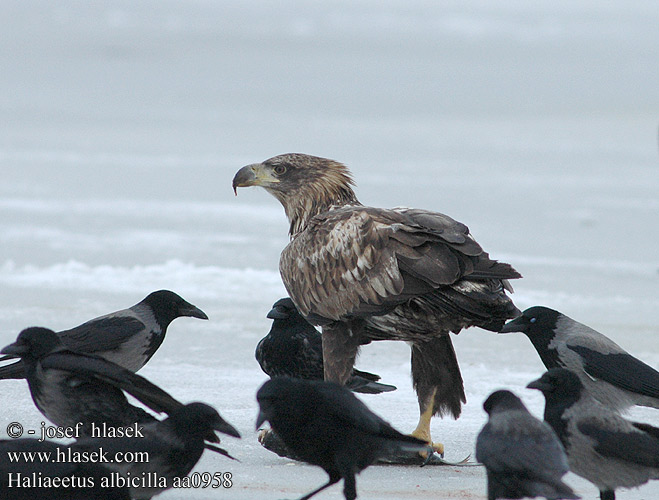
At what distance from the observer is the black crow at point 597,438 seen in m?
4.61

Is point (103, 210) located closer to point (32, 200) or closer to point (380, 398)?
point (32, 200)

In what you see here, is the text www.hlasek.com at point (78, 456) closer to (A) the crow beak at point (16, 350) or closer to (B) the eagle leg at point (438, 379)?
(A) the crow beak at point (16, 350)

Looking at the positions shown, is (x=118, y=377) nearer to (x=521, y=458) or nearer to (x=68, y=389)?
(x=68, y=389)

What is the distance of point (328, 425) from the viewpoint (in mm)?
4527

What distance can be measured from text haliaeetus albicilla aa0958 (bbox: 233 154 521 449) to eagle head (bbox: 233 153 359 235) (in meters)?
0.38

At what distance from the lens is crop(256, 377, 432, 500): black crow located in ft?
14.8

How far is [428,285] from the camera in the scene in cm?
568

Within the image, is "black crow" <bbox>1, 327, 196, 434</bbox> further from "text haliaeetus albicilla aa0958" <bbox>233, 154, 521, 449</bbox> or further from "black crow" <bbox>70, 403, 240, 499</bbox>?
"text haliaeetus albicilla aa0958" <bbox>233, 154, 521, 449</bbox>

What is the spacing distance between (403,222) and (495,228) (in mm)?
7868

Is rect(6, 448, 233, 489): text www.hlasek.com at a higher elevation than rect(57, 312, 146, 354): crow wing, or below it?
below

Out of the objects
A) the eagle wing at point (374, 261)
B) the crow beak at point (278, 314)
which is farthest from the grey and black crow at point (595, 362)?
the crow beak at point (278, 314)

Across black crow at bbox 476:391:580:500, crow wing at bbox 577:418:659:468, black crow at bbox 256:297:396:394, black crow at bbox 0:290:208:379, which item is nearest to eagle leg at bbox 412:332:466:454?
black crow at bbox 256:297:396:394

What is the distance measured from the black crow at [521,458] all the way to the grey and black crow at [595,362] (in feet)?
4.05

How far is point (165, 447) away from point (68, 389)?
563 mm
